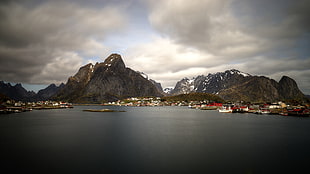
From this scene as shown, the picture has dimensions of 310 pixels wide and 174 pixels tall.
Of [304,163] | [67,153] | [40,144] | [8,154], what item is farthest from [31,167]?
[304,163]

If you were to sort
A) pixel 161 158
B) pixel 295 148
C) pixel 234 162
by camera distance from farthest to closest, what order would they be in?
1. pixel 295 148
2. pixel 161 158
3. pixel 234 162

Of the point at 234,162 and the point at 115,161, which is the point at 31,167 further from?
the point at 234,162

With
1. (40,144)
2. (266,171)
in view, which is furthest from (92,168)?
(266,171)

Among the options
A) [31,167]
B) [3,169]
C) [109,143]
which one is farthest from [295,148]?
[3,169]

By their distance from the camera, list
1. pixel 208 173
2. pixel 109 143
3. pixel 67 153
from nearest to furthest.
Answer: pixel 208 173 < pixel 67 153 < pixel 109 143

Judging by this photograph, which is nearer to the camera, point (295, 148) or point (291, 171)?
point (291, 171)

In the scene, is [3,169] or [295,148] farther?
[295,148]

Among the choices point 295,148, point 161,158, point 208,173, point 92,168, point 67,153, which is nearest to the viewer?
point 208,173

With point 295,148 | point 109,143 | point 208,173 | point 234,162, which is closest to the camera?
point 208,173

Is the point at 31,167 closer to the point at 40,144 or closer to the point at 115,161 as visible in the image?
the point at 115,161
